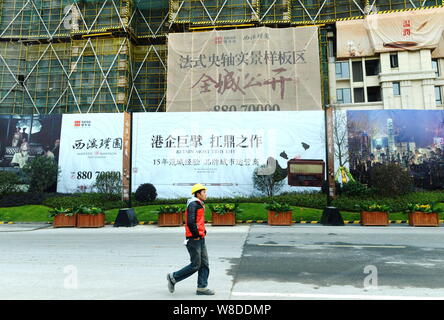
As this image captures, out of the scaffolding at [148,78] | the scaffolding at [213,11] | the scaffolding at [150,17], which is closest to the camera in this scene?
the scaffolding at [213,11]

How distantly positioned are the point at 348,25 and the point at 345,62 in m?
4.62

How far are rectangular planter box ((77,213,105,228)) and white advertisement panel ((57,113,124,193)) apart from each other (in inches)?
226

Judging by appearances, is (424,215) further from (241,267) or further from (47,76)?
(47,76)

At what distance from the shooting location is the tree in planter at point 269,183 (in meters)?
18.8

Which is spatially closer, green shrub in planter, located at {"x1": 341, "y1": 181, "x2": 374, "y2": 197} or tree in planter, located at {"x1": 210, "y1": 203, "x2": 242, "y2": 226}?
tree in planter, located at {"x1": 210, "y1": 203, "x2": 242, "y2": 226}

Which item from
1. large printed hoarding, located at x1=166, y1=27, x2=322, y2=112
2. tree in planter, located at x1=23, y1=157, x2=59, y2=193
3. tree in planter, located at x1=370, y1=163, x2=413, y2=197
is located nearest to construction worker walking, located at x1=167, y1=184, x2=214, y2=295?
tree in planter, located at x1=370, y1=163, x2=413, y2=197

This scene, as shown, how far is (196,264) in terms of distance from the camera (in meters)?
4.53

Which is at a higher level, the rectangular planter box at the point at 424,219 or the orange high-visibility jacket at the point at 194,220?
Answer: the orange high-visibility jacket at the point at 194,220

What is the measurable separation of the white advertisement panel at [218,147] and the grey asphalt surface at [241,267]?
9.15 metres

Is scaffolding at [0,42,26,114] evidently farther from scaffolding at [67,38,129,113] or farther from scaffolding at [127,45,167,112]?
scaffolding at [127,45,167,112]

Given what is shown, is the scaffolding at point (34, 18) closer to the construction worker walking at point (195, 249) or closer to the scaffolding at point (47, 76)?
the scaffolding at point (47, 76)

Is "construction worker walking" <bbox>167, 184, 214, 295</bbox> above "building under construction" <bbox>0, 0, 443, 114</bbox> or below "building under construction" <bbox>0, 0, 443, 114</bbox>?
below

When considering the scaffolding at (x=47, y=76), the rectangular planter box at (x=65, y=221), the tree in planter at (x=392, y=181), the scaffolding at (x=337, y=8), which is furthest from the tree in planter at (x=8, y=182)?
the scaffolding at (x=337, y=8)

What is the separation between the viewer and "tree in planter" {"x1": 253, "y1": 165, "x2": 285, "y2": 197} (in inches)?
739
